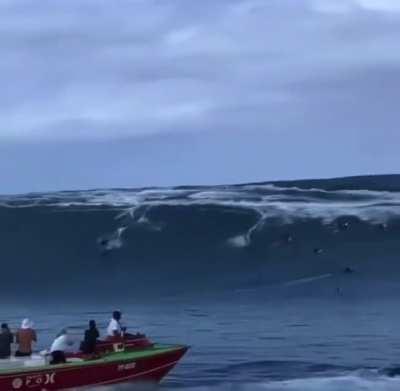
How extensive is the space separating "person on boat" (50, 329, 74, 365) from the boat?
0.42 ft

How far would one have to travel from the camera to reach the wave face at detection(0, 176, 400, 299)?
5112 centimetres

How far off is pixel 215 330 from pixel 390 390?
11.9m

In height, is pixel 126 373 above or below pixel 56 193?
below

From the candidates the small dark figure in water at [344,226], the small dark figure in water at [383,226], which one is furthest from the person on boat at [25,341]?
the small dark figure in water at [383,226]

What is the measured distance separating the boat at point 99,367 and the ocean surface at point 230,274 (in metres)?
0.44

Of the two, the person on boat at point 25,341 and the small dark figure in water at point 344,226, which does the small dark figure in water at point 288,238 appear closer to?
the small dark figure in water at point 344,226

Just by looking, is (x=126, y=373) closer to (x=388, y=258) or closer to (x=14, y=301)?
(x=14, y=301)

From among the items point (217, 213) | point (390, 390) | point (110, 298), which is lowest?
point (390, 390)

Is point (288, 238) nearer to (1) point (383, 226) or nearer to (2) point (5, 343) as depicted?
(1) point (383, 226)

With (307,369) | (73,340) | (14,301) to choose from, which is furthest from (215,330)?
(14,301)

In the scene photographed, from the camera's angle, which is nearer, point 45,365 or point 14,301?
point 45,365

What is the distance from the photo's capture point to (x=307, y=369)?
98.7 feet

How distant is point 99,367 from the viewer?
88.0 feet

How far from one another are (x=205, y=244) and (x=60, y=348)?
1209 inches
